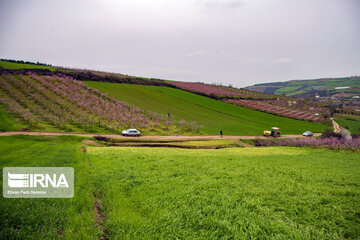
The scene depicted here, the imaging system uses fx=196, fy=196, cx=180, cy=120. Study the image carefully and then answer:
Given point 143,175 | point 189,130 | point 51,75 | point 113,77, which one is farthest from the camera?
point 113,77

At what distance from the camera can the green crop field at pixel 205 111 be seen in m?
65.3

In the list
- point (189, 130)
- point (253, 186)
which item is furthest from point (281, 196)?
point (189, 130)

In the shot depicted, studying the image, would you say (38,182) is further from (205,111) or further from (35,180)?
(205,111)

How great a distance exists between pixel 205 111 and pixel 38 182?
72.0 metres

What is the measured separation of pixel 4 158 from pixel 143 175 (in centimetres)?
1174

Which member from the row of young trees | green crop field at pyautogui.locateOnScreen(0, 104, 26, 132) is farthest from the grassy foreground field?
the row of young trees

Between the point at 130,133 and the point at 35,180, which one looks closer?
the point at 35,180

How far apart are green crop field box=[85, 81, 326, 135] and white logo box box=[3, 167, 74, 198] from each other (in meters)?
46.1

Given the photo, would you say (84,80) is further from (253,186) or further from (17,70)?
(253,186)

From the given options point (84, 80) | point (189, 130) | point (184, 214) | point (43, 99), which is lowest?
point (189, 130)

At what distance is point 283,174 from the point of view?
16297mm

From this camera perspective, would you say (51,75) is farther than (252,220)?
Yes

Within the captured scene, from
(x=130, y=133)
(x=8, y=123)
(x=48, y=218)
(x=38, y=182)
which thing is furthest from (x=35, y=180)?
(x=8, y=123)

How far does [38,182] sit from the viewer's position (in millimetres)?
11641
